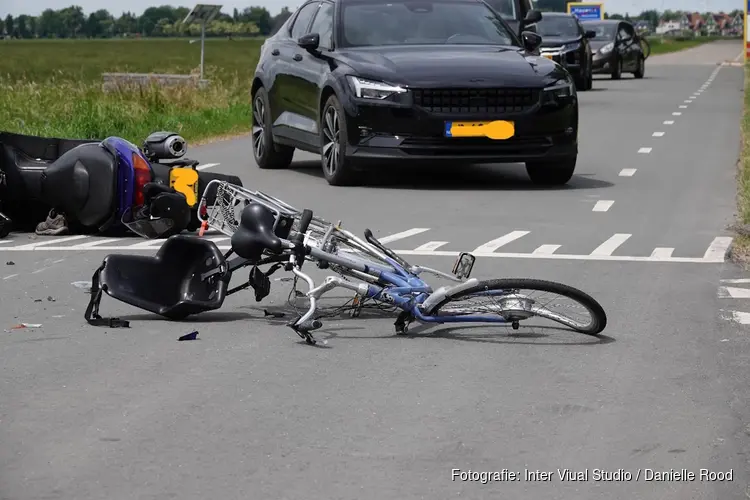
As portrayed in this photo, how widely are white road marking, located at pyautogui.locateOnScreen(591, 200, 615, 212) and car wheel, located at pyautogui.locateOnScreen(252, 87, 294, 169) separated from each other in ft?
14.0

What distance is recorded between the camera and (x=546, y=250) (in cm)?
1027

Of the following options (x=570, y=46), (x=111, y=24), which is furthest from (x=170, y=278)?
(x=111, y=24)

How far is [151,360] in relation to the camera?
6.89m

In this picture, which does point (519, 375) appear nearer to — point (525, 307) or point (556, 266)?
point (525, 307)

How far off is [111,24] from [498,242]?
131 meters

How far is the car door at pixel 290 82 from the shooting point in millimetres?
15680

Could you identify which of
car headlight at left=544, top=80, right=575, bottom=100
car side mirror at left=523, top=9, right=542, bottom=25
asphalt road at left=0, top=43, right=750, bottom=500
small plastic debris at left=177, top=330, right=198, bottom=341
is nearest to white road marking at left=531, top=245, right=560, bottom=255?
asphalt road at left=0, top=43, right=750, bottom=500

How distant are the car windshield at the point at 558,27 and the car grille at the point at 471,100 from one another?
22.1m

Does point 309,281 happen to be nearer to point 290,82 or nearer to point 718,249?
point 718,249

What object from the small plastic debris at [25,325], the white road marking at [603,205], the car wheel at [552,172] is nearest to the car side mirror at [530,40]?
the car wheel at [552,172]

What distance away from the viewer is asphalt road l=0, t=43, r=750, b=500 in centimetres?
505

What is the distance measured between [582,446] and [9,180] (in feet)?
20.9

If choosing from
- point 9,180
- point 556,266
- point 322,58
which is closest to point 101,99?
point 322,58

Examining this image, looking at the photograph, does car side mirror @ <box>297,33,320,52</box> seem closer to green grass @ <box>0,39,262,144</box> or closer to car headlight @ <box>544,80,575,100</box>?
car headlight @ <box>544,80,575,100</box>
